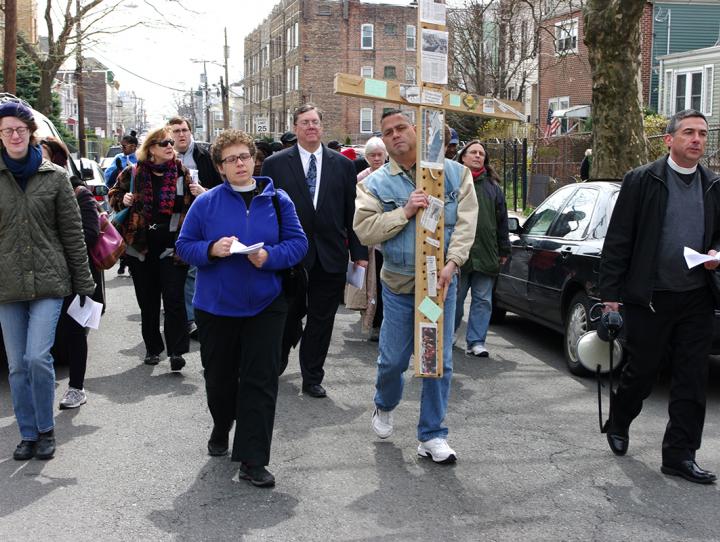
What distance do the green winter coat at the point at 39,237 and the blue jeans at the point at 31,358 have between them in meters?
0.12

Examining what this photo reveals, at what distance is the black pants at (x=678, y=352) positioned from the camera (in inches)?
203

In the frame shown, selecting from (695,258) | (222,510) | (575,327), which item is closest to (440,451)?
(222,510)

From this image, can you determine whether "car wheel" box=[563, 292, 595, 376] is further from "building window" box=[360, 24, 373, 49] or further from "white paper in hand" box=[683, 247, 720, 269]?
"building window" box=[360, 24, 373, 49]

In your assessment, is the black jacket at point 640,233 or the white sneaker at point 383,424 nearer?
the black jacket at point 640,233

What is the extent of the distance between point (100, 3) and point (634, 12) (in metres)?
22.7

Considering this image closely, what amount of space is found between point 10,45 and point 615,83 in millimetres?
13209

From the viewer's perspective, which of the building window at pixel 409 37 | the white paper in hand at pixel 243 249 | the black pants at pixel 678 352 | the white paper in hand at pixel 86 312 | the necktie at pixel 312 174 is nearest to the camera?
the white paper in hand at pixel 243 249

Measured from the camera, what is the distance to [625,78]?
1362 centimetres

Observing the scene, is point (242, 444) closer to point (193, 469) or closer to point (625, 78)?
point (193, 469)

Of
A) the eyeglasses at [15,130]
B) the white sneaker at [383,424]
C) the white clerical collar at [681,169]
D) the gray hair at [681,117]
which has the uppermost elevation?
the gray hair at [681,117]

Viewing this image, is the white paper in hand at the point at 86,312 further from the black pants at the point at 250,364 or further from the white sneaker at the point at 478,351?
the white sneaker at the point at 478,351

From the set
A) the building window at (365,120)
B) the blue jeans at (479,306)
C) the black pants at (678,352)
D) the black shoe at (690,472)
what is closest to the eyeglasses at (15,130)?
the black pants at (678,352)

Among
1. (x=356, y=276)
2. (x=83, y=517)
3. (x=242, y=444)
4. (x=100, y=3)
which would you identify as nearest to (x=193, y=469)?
(x=242, y=444)

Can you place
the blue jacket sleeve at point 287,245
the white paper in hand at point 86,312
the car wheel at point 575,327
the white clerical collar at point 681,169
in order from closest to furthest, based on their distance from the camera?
1. the blue jacket sleeve at point 287,245
2. the white clerical collar at point 681,169
3. the white paper in hand at point 86,312
4. the car wheel at point 575,327
